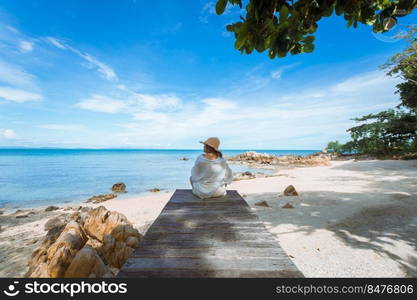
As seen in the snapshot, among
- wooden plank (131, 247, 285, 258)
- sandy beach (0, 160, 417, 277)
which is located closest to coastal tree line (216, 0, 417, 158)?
wooden plank (131, 247, 285, 258)

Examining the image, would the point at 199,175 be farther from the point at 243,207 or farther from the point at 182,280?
the point at 182,280

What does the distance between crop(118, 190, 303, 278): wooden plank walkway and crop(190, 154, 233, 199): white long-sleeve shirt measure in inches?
39.3

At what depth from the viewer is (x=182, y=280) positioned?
1834mm

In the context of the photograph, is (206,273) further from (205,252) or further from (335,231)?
(335,231)

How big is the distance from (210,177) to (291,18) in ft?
11.1

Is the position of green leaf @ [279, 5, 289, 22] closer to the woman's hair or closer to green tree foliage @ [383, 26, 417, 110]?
the woman's hair

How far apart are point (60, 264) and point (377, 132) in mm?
25286

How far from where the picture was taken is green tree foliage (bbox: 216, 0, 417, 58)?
201 cm

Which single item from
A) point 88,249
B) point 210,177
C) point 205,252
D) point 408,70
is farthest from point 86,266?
point 408,70

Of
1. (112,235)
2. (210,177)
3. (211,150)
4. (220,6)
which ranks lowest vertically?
(112,235)

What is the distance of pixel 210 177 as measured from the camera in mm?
4512

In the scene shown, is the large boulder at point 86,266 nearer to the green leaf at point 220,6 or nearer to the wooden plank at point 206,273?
the wooden plank at point 206,273

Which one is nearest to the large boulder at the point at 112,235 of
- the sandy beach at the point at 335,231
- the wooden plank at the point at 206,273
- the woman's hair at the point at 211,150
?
the sandy beach at the point at 335,231

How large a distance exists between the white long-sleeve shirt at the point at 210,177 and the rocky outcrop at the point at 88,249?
6.39ft
